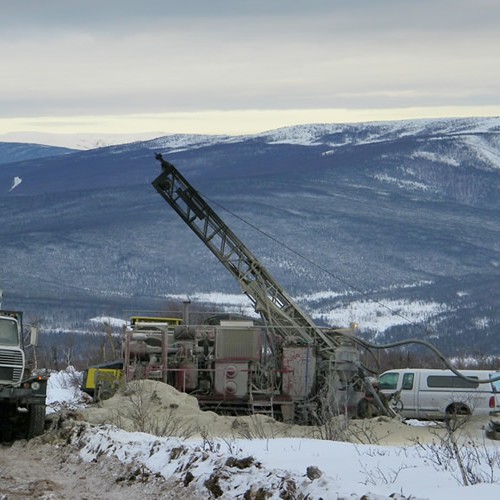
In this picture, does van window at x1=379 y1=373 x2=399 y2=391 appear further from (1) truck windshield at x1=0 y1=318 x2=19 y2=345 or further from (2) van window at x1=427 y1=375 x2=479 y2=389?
(1) truck windshield at x1=0 y1=318 x2=19 y2=345

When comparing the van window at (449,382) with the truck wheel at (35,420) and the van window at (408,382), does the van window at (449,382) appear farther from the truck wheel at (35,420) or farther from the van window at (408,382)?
the truck wheel at (35,420)

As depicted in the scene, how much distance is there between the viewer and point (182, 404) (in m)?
35.8

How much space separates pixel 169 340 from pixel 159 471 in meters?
21.3

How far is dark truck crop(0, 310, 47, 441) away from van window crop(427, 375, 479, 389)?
59.7ft

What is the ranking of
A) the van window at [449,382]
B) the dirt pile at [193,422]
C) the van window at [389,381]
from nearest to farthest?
the dirt pile at [193,422] → the van window at [449,382] → the van window at [389,381]

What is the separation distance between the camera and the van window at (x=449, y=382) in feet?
148

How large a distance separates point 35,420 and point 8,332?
2.43 m

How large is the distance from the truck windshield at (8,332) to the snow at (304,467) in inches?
236

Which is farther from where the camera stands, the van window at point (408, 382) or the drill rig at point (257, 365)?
the van window at point (408, 382)

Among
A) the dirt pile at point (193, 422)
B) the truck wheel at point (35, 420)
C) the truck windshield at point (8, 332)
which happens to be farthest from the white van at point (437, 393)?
the truck wheel at point (35, 420)

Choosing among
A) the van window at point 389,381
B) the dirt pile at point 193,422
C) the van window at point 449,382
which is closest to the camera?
the dirt pile at point 193,422

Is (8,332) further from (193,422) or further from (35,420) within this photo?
(193,422)

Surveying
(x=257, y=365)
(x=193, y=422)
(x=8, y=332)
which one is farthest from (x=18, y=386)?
(x=257, y=365)

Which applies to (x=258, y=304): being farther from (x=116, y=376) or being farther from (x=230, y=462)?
(x=230, y=462)
